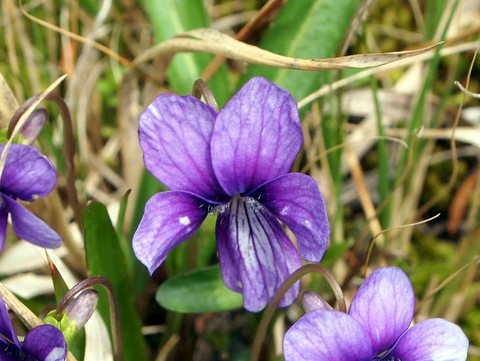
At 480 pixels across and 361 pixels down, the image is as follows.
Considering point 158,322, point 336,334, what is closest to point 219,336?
point 158,322

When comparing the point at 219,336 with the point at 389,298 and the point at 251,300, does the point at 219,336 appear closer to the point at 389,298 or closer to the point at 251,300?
the point at 251,300

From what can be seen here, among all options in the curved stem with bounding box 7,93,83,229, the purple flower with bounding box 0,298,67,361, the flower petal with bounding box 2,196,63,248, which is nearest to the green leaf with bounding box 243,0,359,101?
the curved stem with bounding box 7,93,83,229

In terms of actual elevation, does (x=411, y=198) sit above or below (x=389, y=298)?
below

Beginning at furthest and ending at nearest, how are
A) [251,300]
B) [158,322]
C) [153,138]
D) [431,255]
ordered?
[431,255]
[158,322]
[251,300]
[153,138]

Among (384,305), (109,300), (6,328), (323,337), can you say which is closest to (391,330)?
(384,305)

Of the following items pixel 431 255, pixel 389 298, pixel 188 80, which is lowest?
pixel 431 255

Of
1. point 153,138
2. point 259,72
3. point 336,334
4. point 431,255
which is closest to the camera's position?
point 336,334

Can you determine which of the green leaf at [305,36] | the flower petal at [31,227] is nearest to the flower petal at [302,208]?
the flower petal at [31,227]

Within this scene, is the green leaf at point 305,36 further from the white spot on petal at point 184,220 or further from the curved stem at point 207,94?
the white spot on petal at point 184,220

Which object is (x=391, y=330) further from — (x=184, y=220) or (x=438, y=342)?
(x=184, y=220)
